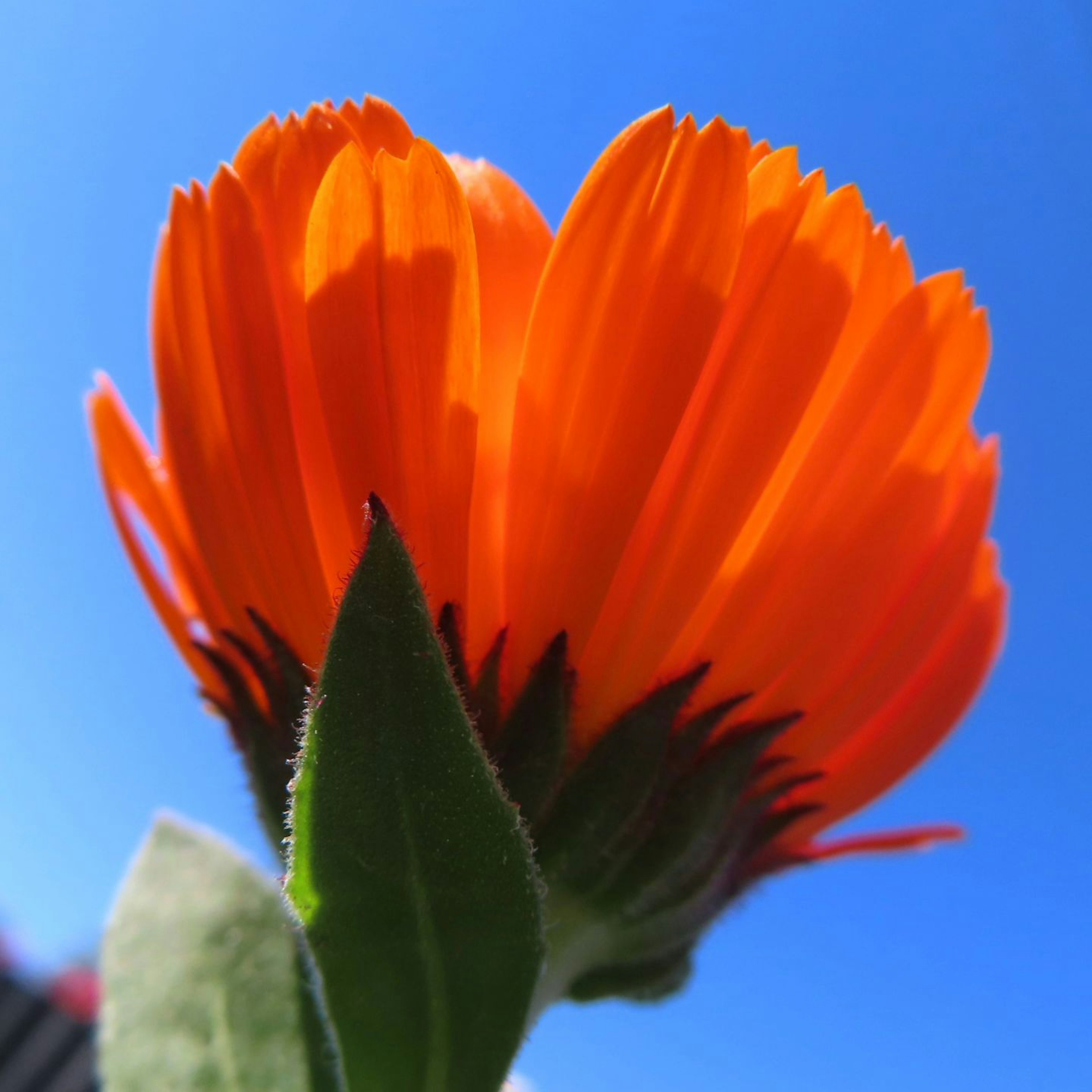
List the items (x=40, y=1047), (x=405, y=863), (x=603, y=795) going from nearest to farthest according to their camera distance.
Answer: (x=405, y=863) → (x=603, y=795) → (x=40, y=1047)

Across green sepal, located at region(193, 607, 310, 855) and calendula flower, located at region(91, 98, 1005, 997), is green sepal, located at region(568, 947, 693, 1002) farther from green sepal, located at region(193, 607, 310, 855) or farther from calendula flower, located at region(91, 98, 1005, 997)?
green sepal, located at region(193, 607, 310, 855)

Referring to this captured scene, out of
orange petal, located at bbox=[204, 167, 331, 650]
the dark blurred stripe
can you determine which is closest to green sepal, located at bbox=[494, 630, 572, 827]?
orange petal, located at bbox=[204, 167, 331, 650]

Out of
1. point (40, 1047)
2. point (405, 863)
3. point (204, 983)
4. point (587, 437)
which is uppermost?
point (587, 437)

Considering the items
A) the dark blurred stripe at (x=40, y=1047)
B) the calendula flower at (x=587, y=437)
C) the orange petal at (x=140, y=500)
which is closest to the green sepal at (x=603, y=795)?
the calendula flower at (x=587, y=437)

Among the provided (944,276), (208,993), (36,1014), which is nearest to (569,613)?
(944,276)

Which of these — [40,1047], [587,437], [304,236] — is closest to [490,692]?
[587,437]

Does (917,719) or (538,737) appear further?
(917,719)

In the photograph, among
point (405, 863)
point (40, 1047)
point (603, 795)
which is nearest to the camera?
point (405, 863)

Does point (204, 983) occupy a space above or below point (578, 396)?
below

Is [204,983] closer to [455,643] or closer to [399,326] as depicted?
[455,643]
